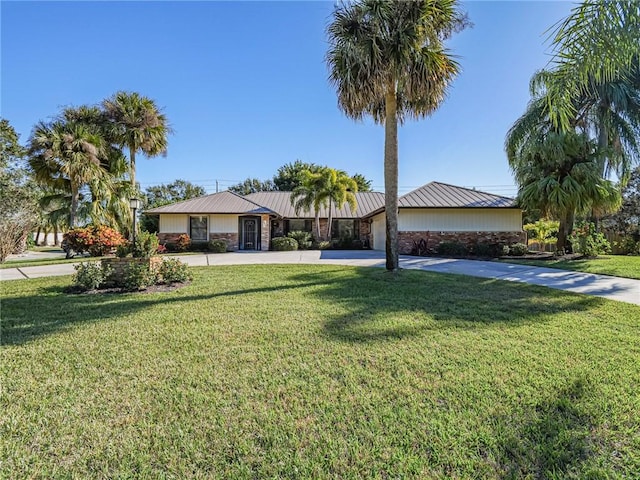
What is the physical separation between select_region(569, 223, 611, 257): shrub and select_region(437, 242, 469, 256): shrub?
15.1ft

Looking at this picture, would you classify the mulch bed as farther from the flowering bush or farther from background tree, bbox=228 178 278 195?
background tree, bbox=228 178 278 195

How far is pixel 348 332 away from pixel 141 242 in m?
6.59

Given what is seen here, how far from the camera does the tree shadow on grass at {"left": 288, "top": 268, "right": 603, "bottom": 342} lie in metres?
5.20

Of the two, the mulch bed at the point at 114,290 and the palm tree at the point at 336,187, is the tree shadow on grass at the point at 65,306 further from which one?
the palm tree at the point at 336,187

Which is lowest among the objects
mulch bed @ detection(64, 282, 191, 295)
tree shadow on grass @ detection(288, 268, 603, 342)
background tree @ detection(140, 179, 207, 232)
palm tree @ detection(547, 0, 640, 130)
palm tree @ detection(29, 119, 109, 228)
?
tree shadow on grass @ detection(288, 268, 603, 342)

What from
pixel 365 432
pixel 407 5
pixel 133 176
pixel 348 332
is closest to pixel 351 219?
pixel 133 176

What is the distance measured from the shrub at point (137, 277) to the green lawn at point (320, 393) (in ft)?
6.04

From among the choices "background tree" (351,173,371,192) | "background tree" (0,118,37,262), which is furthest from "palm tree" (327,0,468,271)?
"background tree" (351,173,371,192)

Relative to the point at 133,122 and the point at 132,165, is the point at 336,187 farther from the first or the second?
the point at 133,122

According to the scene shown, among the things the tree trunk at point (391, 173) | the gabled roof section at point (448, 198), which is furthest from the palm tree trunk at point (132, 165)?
the tree trunk at point (391, 173)

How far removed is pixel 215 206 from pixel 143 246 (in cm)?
1423

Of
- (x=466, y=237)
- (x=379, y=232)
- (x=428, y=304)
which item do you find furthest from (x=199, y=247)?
(x=428, y=304)

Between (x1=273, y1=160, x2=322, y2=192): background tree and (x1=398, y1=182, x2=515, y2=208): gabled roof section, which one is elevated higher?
(x1=273, y1=160, x2=322, y2=192): background tree

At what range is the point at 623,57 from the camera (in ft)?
15.5
